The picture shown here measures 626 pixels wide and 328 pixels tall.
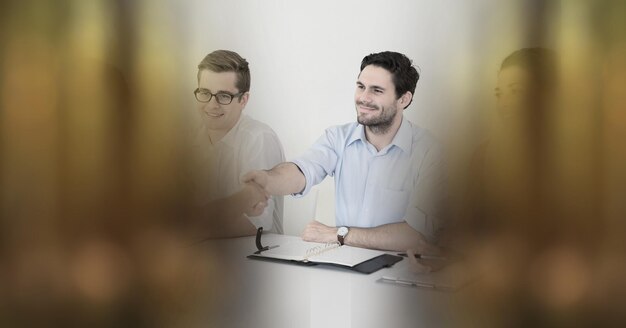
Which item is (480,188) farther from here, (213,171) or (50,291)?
(50,291)

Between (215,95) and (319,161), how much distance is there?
46 cm

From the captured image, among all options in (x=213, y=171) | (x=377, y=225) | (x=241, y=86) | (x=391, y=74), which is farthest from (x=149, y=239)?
(x=391, y=74)

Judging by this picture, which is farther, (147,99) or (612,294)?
(147,99)

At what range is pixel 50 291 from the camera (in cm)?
235

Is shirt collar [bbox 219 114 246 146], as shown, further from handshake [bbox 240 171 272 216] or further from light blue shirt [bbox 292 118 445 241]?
light blue shirt [bbox 292 118 445 241]

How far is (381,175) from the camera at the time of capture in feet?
6.68

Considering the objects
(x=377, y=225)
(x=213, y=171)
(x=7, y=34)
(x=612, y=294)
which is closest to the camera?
(x=612, y=294)

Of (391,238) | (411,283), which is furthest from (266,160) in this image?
(411,283)

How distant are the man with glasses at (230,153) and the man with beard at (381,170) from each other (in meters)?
0.12

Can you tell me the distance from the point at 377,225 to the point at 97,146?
111cm

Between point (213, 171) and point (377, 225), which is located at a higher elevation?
point (213, 171)

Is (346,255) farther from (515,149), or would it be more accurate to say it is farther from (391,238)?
(515,149)

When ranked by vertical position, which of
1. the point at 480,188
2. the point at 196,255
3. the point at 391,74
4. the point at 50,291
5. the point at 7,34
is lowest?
the point at 50,291

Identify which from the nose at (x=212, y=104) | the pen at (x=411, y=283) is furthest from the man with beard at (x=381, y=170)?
the nose at (x=212, y=104)
